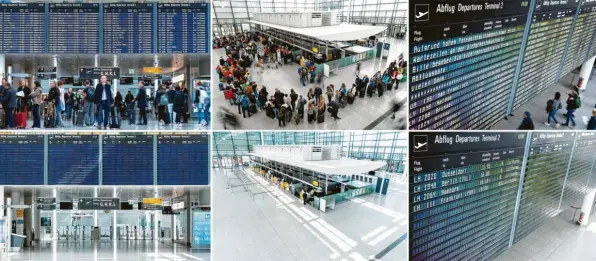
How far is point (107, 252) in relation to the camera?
15.4 feet

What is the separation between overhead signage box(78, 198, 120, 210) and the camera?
4617 mm

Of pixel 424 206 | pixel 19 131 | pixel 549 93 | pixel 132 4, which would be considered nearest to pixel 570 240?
pixel 549 93

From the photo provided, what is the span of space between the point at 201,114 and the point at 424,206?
8.40 ft

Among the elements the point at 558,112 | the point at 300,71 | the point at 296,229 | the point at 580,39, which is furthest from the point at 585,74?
the point at 296,229

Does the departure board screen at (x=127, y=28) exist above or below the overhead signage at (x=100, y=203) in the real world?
above

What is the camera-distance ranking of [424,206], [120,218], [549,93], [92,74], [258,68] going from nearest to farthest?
[424,206]
[258,68]
[549,93]
[92,74]
[120,218]

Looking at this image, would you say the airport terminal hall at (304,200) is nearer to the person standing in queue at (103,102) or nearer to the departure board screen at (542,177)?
A: the person standing in queue at (103,102)

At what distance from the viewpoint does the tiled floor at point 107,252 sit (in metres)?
4.44

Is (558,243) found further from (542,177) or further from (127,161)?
(127,161)

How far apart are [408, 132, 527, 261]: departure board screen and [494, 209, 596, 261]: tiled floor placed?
0.73m

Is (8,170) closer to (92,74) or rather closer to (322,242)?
(92,74)

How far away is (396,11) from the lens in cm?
359

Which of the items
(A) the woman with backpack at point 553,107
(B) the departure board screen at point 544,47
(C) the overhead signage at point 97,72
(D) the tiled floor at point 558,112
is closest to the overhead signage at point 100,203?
(C) the overhead signage at point 97,72

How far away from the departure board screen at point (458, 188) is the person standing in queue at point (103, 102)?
3325mm
